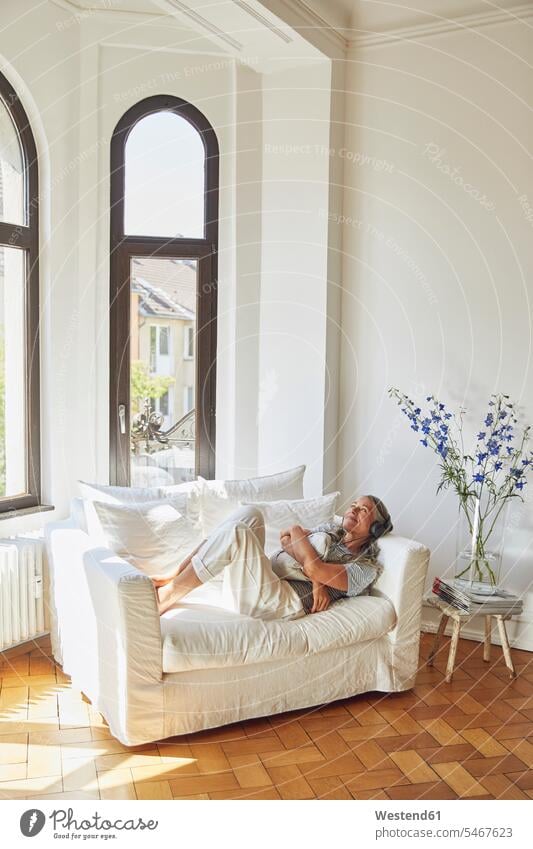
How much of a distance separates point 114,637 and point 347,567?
3.10ft

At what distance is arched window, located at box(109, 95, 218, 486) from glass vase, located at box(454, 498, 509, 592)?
4.11 feet

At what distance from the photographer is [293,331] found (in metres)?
4.18

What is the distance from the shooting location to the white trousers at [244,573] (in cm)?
302

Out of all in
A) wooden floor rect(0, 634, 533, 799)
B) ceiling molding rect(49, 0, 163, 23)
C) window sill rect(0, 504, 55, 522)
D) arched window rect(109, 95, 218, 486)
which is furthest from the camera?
arched window rect(109, 95, 218, 486)

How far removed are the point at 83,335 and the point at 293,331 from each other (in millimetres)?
998

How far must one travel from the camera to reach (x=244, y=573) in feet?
9.98

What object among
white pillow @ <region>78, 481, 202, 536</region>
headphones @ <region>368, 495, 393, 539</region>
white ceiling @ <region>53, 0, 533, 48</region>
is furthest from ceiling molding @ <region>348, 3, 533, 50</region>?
white pillow @ <region>78, 481, 202, 536</region>

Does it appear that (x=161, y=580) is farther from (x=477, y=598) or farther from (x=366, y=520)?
(x=477, y=598)

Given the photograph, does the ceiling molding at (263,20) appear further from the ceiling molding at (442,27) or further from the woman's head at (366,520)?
the woman's head at (366,520)

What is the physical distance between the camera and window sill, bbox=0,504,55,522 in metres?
3.61

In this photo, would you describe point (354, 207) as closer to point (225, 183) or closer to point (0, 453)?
point (225, 183)

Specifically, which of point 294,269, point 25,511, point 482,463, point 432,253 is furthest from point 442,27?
point 25,511

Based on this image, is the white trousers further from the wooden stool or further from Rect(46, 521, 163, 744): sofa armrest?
the wooden stool
